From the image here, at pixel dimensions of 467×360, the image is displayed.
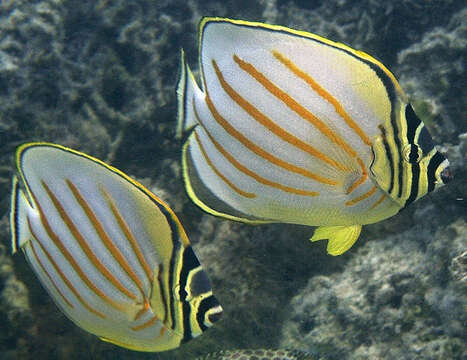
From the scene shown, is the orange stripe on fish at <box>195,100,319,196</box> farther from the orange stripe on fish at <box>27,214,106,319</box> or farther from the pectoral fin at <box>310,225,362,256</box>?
the orange stripe on fish at <box>27,214,106,319</box>

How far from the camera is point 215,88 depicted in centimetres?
172

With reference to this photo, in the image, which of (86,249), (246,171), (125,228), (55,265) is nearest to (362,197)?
(246,171)

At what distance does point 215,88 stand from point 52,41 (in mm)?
2444

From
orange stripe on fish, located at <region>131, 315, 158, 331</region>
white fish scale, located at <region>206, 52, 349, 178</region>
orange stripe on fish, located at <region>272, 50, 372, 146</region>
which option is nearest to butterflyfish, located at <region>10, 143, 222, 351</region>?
orange stripe on fish, located at <region>131, 315, 158, 331</region>

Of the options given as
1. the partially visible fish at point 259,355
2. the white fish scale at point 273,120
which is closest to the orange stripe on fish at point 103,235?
the white fish scale at point 273,120

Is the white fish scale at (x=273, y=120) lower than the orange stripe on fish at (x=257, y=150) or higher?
higher

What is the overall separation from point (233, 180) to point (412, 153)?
2.26 feet

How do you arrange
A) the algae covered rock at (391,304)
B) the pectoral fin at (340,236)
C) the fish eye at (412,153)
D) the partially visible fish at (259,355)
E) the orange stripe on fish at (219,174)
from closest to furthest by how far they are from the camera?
the fish eye at (412,153), the orange stripe on fish at (219,174), the pectoral fin at (340,236), the algae covered rock at (391,304), the partially visible fish at (259,355)

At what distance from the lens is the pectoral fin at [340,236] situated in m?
1.89

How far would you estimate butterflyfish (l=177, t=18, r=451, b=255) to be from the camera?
1582 mm

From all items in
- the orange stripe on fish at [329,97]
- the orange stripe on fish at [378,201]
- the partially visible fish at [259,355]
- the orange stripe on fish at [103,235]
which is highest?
the orange stripe on fish at [329,97]

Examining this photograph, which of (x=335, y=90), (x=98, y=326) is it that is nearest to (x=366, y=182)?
(x=335, y=90)

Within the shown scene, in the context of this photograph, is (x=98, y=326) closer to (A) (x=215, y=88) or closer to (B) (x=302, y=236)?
(A) (x=215, y=88)

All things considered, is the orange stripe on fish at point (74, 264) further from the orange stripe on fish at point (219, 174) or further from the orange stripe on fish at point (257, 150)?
the orange stripe on fish at point (257, 150)
